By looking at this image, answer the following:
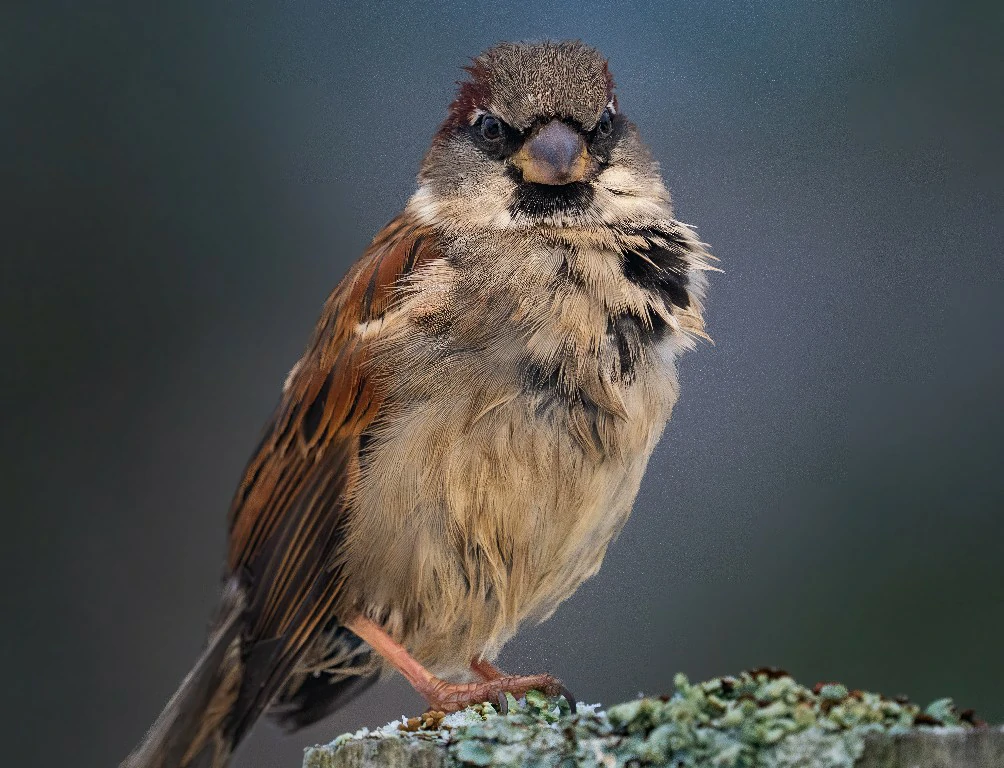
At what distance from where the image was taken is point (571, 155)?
2633 mm

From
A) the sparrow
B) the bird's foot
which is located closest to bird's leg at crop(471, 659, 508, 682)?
the sparrow

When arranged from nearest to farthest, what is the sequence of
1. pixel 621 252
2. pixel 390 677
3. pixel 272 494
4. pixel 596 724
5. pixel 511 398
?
pixel 596 724, pixel 511 398, pixel 621 252, pixel 272 494, pixel 390 677

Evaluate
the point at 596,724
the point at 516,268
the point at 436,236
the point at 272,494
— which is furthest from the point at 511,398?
the point at 596,724

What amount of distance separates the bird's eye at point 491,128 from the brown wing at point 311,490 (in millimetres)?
297

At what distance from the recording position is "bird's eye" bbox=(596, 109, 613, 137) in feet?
9.18

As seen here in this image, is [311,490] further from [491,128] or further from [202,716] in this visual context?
[491,128]

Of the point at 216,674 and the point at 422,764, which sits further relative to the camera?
the point at 216,674

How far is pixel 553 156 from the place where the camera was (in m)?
2.62

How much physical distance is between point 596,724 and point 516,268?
1.19m

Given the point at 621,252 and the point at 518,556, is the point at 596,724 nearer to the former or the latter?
the point at 518,556

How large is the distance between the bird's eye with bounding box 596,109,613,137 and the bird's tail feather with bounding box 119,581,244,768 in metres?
1.48

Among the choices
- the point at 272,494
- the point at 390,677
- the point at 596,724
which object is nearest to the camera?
the point at 596,724

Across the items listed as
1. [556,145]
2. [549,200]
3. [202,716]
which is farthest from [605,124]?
[202,716]

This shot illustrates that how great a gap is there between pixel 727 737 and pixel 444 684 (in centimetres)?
111
